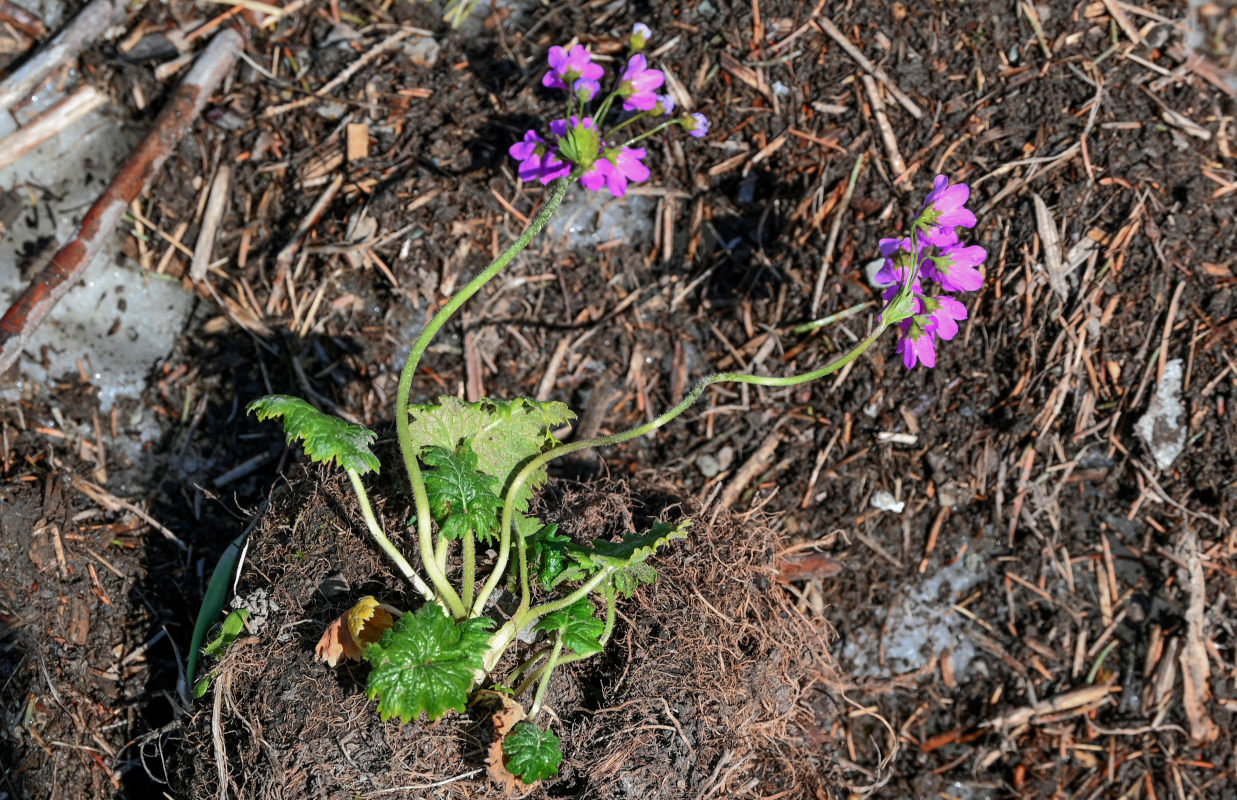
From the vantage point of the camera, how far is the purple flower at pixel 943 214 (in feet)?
7.04

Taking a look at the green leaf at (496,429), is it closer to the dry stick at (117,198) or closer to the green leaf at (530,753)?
the green leaf at (530,753)

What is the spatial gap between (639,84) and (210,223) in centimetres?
150

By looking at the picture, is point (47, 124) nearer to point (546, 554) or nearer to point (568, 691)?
point (546, 554)

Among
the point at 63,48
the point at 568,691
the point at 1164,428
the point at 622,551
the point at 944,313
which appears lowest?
the point at 1164,428

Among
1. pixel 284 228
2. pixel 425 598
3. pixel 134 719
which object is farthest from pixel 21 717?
pixel 284 228

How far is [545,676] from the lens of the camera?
2148 millimetres

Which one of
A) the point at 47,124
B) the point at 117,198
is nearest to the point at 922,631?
the point at 117,198

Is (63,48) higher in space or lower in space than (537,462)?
higher

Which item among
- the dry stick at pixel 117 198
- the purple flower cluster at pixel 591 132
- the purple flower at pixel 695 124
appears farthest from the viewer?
the dry stick at pixel 117 198

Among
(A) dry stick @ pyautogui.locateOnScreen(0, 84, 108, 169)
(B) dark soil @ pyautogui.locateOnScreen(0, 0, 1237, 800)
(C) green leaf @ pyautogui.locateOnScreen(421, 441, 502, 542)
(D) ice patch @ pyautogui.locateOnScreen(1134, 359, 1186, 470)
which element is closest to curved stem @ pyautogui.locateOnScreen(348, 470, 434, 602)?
(C) green leaf @ pyautogui.locateOnScreen(421, 441, 502, 542)

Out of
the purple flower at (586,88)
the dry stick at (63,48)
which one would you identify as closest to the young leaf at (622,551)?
the purple flower at (586,88)

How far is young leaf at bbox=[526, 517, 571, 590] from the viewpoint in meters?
2.24

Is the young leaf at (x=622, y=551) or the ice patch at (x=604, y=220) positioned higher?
the ice patch at (x=604, y=220)

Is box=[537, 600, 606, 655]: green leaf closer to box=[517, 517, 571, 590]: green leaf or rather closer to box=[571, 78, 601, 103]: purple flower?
box=[517, 517, 571, 590]: green leaf
